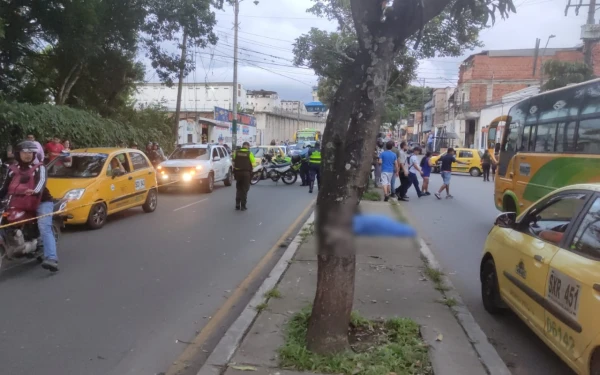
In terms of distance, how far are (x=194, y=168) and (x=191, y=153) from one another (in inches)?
65.4

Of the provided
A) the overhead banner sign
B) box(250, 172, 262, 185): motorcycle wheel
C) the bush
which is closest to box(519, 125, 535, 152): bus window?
box(250, 172, 262, 185): motorcycle wheel

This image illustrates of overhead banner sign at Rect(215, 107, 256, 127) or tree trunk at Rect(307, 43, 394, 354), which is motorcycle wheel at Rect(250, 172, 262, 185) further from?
overhead banner sign at Rect(215, 107, 256, 127)

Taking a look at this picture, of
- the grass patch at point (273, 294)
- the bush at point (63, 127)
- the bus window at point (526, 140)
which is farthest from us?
the bush at point (63, 127)

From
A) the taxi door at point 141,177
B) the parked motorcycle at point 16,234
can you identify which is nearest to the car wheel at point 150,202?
the taxi door at point 141,177

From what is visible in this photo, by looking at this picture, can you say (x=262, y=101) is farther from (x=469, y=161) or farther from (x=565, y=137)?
(x=565, y=137)

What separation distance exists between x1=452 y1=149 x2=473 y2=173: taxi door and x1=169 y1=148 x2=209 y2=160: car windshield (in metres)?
18.2

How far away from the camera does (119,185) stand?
1119 cm

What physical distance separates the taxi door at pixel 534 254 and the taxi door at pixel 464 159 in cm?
2750

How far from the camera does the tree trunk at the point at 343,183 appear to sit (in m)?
4.14

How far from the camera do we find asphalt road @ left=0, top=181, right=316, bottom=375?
4422 mm

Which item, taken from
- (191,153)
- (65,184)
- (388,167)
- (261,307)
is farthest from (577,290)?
(191,153)

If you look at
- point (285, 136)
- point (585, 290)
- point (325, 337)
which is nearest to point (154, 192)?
point (325, 337)

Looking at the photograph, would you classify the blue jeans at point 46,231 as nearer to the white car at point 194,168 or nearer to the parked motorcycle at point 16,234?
the parked motorcycle at point 16,234

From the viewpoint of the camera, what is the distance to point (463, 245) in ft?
31.5
